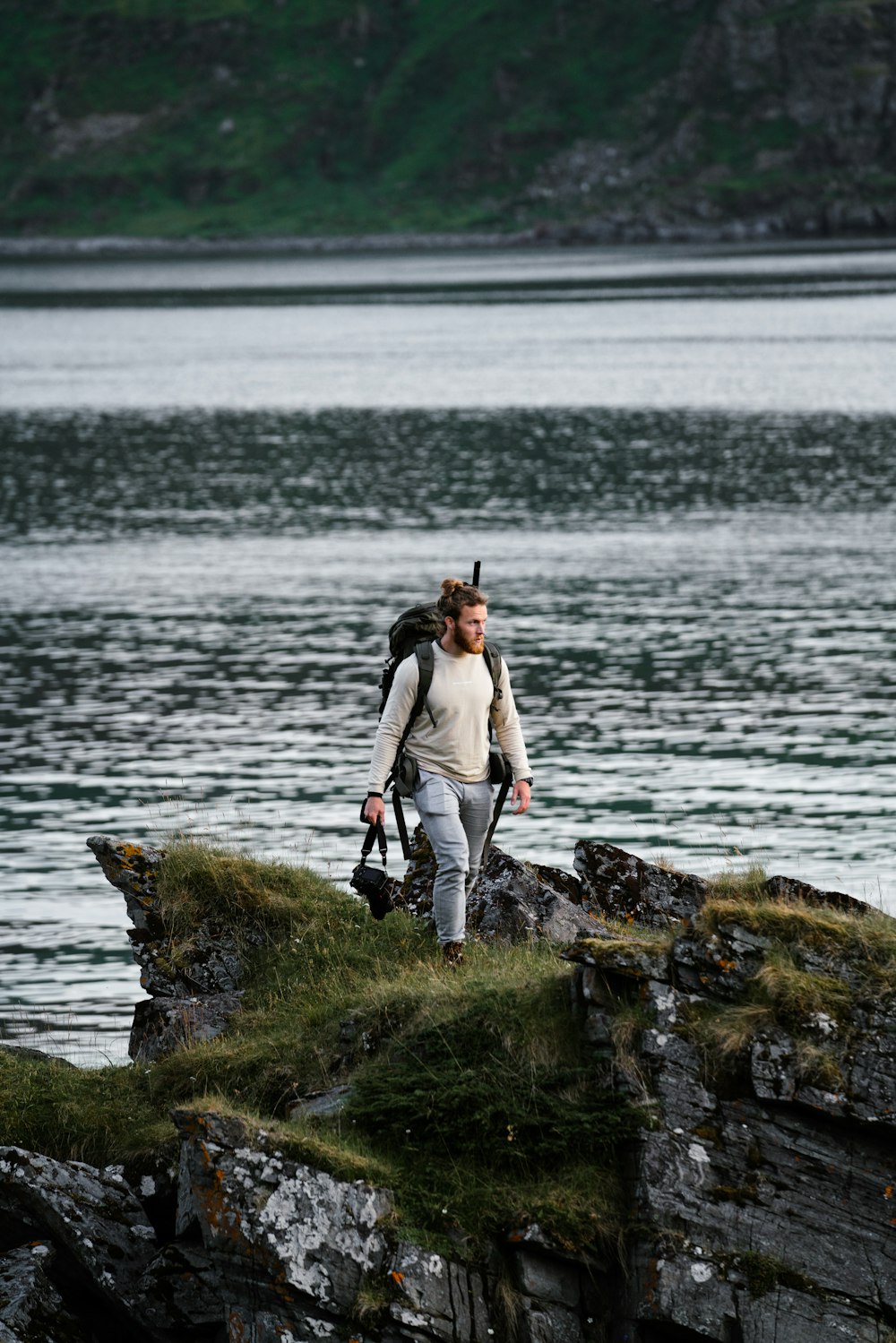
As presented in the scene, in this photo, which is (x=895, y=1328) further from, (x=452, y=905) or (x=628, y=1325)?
(x=452, y=905)

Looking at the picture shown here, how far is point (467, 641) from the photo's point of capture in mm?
12320

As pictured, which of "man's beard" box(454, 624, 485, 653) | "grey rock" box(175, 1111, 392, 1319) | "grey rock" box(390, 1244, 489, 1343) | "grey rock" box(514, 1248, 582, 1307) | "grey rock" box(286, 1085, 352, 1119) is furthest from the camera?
"man's beard" box(454, 624, 485, 653)

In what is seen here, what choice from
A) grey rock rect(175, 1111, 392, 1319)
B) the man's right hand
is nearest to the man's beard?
the man's right hand

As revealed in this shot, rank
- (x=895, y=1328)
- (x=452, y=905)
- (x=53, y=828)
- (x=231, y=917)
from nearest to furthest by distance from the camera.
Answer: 1. (x=895, y=1328)
2. (x=452, y=905)
3. (x=231, y=917)
4. (x=53, y=828)

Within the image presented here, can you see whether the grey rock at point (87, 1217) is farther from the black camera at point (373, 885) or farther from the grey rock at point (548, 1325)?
the black camera at point (373, 885)

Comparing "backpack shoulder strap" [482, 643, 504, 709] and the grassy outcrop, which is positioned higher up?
"backpack shoulder strap" [482, 643, 504, 709]

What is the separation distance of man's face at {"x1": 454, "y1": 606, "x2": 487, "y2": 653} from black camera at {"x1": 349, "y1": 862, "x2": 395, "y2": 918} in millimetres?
1713

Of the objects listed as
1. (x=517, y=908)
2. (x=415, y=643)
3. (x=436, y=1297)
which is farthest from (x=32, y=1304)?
(x=415, y=643)

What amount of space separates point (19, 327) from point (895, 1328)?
557 ft

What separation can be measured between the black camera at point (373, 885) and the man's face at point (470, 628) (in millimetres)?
1713

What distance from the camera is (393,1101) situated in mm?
10633

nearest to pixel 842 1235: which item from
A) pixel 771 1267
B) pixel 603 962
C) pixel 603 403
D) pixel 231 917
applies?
pixel 771 1267

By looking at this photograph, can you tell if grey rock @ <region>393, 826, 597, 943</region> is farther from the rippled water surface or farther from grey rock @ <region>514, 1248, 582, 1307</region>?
grey rock @ <region>514, 1248, 582, 1307</region>

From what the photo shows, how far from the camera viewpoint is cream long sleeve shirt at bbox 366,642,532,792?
1239 centimetres
